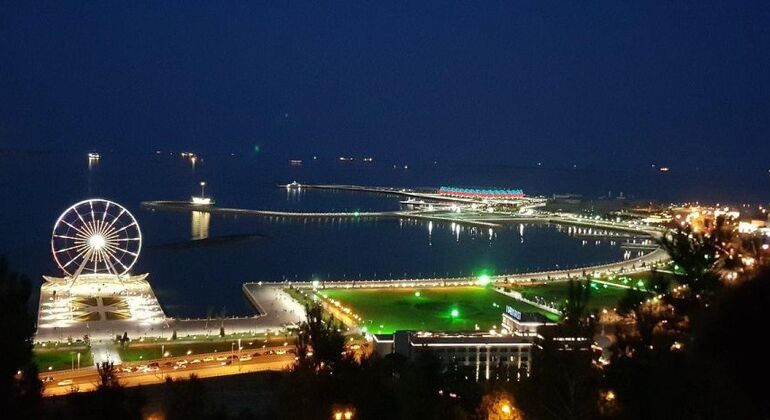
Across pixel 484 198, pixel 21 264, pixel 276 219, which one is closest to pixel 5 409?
pixel 21 264

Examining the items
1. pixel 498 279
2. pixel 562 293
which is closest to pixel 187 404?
pixel 562 293

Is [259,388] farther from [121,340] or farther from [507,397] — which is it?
[507,397]

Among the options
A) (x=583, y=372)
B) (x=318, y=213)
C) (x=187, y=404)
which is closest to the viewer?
(x=583, y=372)

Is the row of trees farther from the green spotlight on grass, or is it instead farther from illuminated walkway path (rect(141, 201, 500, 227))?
illuminated walkway path (rect(141, 201, 500, 227))

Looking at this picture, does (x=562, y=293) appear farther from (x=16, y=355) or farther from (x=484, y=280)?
(x=16, y=355)

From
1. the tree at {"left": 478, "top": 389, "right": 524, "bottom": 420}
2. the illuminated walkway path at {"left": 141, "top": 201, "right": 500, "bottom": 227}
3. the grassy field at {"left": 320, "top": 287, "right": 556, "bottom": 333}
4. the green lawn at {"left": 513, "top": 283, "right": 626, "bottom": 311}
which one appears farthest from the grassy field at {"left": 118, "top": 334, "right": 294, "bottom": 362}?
the illuminated walkway path at {"left": 141, "top": 201, "right": 500, "bottom": 227}

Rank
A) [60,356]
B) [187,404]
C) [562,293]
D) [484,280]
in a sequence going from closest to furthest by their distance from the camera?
[187,404], [60,356], [562,293], [484,280]
